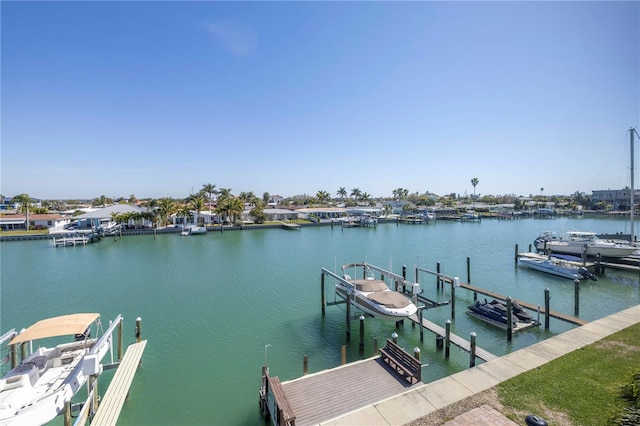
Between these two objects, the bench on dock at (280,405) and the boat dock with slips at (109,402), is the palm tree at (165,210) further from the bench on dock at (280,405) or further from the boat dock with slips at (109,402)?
the bench on dock at (280,405)

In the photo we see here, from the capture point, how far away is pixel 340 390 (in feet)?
32.9

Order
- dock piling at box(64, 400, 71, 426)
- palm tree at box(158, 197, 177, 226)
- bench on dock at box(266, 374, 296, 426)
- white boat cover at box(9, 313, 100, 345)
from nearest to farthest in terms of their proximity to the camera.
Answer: bench on dock at box(266, 374, 296, 426) < dock piling at box(64, 400, 71, 426) < white boat cover at box(9, 313, 100, 345) < palm tree at box(158, 197, 177, 226)

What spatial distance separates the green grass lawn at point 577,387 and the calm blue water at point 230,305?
440 cm

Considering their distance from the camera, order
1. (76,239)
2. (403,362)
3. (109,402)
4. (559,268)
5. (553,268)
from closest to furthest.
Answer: (109,402), (403,362), (559,268), (553,268), (76,239)

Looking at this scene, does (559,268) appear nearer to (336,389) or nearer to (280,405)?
(336,389)

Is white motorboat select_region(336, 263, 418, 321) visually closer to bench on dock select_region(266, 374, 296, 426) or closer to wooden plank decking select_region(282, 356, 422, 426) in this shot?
wooden plank decking select_region(282, 356, 422, 426)

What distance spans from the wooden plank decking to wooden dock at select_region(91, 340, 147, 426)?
19.3 ft

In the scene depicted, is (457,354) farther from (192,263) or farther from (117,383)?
(192,263)

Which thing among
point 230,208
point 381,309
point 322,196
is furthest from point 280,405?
point 322,196

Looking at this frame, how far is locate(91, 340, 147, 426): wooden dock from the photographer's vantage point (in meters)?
9.84

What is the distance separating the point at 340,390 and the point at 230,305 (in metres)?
13.7

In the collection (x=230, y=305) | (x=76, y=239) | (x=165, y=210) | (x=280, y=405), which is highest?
(x=165, y=210)

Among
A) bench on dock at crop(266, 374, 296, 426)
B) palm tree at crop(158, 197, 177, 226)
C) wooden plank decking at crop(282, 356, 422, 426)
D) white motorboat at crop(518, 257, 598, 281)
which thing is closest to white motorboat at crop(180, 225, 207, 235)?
palm tree at crop(158, 197, 177, 226)

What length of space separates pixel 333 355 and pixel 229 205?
6119 centimetres
